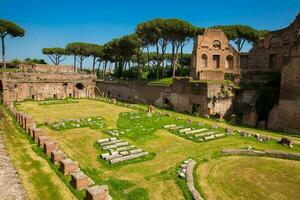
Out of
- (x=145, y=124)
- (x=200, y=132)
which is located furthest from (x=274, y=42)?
(x=145, y=124)

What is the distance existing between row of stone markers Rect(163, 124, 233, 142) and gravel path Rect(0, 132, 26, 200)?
366 inches

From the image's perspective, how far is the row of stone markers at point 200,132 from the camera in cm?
1563

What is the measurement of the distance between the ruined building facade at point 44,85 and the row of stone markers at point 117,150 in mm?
22015

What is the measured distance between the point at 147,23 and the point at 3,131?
811 inches

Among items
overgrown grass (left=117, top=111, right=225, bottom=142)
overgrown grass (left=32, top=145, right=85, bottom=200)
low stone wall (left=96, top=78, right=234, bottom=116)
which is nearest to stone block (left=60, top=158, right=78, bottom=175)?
overgrown grass (left=32, top=145, right=85, bottom=200)

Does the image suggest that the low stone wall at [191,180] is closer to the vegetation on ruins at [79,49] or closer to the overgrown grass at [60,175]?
the overgrown grass at [60,175]

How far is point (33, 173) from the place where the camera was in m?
10.2

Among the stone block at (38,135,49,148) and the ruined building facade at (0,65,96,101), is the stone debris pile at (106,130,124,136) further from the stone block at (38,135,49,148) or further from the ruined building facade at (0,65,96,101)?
the ruined building facade at (0,65,96,101)

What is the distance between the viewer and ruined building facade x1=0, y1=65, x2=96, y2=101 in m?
32.2

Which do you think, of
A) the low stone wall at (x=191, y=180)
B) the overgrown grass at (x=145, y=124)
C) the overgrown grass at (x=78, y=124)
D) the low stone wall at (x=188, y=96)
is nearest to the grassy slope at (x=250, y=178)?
the low stone wall at (x=191, y=180)

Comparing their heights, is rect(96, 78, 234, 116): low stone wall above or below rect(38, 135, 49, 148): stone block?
above

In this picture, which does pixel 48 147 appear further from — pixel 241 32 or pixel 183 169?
pixel 241 32

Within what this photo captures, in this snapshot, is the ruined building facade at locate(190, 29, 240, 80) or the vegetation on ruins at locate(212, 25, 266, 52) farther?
the vegetation on ruins at locate(212, 25, 266, 52)

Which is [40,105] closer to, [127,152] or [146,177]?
[127,152]
